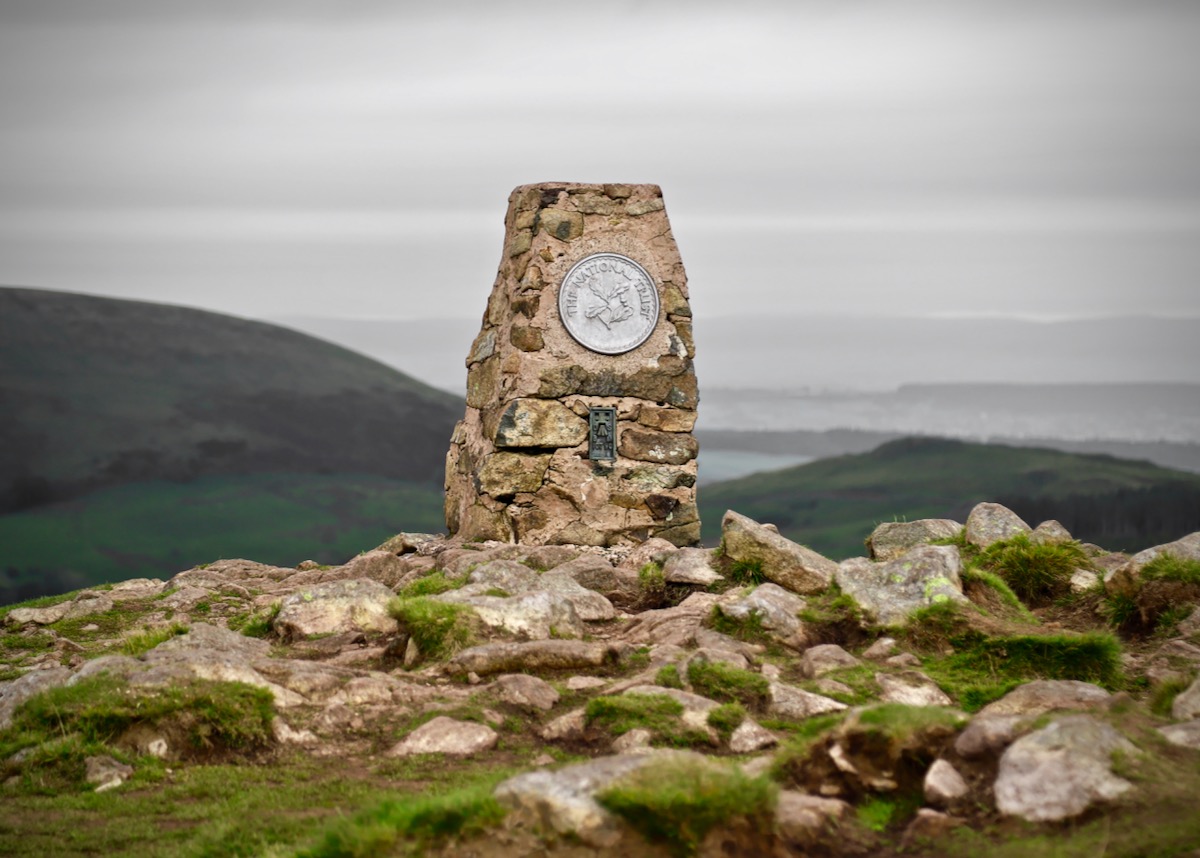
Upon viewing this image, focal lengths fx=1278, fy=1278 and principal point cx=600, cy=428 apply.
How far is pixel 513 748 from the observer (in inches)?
338

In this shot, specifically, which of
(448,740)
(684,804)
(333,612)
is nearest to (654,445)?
(333,612)

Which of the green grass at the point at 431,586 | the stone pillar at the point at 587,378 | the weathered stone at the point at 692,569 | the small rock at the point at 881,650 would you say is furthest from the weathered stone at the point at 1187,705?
the stone pillar at the point at 587,378

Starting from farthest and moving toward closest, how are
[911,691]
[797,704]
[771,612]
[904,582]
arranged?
[904,582] → [771,612] → [911,691] → [797,704]

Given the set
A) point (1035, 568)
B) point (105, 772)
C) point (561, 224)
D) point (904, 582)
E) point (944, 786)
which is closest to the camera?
point (944, 786)

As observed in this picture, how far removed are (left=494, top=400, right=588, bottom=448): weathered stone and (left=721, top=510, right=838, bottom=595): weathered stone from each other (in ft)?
12.4

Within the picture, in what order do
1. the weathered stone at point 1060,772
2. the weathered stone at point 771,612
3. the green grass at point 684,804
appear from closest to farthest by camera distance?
the green grass at point 684,804 → the weathered stone at point 1060,772 → the weathered stone at point 771,612

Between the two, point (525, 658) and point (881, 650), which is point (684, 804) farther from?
point (881, 650)

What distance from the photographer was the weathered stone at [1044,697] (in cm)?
885

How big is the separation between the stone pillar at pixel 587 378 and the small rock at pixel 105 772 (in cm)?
785

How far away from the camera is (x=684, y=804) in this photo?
6.28 m

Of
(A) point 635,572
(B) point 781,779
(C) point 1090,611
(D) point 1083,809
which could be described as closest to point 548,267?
(A) point 635,572

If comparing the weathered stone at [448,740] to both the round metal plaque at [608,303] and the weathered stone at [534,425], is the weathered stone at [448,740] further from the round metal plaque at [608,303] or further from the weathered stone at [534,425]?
the round metal plaque at [608,303]

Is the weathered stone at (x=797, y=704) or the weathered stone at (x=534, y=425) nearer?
the weathered stone at (x=797, y=704)

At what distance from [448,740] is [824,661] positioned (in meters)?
3.14
